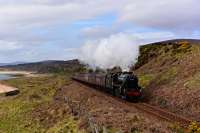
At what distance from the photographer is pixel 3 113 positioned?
47.4m

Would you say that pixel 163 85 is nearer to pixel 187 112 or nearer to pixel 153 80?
pixel 153 80

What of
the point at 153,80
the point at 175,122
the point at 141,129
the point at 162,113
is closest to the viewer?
the point at 141,129

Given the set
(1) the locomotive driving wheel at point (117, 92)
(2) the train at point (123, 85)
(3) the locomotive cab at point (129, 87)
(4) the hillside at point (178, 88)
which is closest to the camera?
(4) the hillside at point (178, 88)

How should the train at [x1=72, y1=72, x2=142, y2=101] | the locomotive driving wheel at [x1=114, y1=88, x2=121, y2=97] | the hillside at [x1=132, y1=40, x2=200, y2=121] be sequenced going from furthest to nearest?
the locomotive driving wheel at [x1=114, y1=88, x2=121, y2=97] → the train at [x1=72, y1=72, x2=142, y2=101] → the hillside at [x1=132, y1=40, x2=200, y2=121]

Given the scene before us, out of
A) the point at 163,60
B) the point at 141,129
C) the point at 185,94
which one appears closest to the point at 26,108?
the point at 185,94

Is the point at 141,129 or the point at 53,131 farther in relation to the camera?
the point at 53,131

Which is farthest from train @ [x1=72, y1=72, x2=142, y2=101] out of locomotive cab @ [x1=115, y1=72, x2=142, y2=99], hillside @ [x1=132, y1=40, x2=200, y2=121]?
hillside @ [x1=132, y1=40, x2=200, y2=121]

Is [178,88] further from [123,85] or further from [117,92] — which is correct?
[117,92]

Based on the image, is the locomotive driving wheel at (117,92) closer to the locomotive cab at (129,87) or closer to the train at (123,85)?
the train at (123,85)

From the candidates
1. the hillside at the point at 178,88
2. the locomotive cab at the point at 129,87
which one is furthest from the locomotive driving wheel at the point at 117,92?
the hillside at the point at 178,88

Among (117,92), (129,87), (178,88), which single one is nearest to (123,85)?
(129,87)

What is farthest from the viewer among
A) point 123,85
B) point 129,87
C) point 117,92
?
point 117,92

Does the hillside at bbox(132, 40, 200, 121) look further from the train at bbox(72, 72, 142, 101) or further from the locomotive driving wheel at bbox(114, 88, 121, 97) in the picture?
the locomotive driving wheel at bbox(114, 88, 121, 97)

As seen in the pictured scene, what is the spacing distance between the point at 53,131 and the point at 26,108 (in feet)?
49.6
